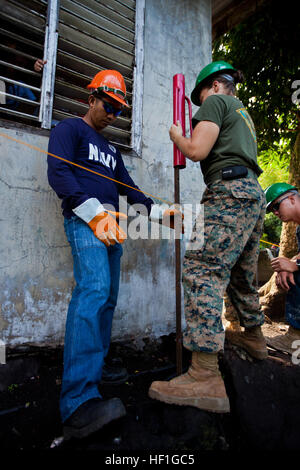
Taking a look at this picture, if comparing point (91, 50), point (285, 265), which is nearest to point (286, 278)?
point (285, 265)

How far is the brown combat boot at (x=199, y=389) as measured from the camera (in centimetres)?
153

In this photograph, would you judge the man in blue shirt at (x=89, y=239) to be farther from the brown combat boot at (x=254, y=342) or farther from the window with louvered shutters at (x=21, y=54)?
the brown combat boot at (x=254, y=342)

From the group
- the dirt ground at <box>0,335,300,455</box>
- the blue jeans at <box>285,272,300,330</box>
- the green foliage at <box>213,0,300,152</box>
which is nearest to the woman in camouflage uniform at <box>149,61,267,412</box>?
the dirt ground at <box>0,335,300,455</box>

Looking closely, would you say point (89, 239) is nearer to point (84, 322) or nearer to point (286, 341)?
point (84, 322)

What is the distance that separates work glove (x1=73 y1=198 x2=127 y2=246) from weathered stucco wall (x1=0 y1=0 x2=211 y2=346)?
67cm

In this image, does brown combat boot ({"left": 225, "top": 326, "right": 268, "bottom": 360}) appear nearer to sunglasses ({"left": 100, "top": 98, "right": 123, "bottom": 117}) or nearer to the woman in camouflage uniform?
the woman in camouflage uniform

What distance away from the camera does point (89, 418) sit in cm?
128

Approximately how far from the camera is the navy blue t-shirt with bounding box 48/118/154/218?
1.59 metres

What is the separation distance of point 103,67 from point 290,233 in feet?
11.9

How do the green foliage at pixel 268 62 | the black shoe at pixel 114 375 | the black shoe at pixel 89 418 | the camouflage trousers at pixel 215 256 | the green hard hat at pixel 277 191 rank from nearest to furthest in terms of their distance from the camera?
the black shoe at pixel 89 418 → the camouflage trousers at pixel 215 256 → the black shoe at pixel 114 375 → the green hard hat at pixel 277 191 → the green foliage at pixel 268 62

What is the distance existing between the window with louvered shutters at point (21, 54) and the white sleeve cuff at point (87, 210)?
42.8 inches

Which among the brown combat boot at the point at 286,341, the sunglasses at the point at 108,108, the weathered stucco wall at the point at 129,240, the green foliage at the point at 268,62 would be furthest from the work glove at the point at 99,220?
the green foliage at the point at 268,62

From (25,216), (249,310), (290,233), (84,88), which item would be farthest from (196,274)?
(290,233)

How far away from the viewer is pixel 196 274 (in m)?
1.71
